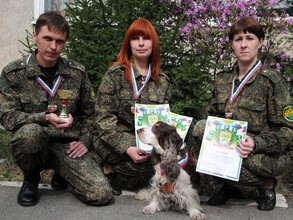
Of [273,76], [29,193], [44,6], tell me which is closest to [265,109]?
[273,76]

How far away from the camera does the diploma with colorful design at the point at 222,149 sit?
375 cm

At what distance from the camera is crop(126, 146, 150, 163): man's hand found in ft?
13.0

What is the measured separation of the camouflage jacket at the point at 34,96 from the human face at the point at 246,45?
1.77m

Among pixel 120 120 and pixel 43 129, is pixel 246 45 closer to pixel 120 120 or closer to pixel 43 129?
pixel 120 120

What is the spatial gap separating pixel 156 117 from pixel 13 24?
7.04 m

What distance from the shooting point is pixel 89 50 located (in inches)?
220

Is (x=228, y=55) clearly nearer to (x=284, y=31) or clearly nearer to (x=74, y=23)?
(x=284, y=31)

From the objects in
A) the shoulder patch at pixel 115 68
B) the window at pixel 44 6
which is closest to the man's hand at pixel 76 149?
the shoulder patch at pixel 115 68

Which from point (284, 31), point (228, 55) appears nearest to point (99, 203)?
point (228, 55)

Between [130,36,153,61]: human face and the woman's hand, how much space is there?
56.5 inches

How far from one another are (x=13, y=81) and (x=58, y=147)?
0.86 meters

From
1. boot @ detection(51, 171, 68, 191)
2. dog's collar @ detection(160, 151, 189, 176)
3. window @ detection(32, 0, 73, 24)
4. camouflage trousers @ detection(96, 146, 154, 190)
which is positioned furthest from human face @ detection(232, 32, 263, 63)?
window @ detection(32, 0, 73, 24)

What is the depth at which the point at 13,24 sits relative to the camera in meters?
9.74

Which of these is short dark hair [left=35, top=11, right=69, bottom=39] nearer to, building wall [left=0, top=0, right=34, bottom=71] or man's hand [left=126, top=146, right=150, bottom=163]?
man's hand [left=126, top=146, right=150, bottom=163]
